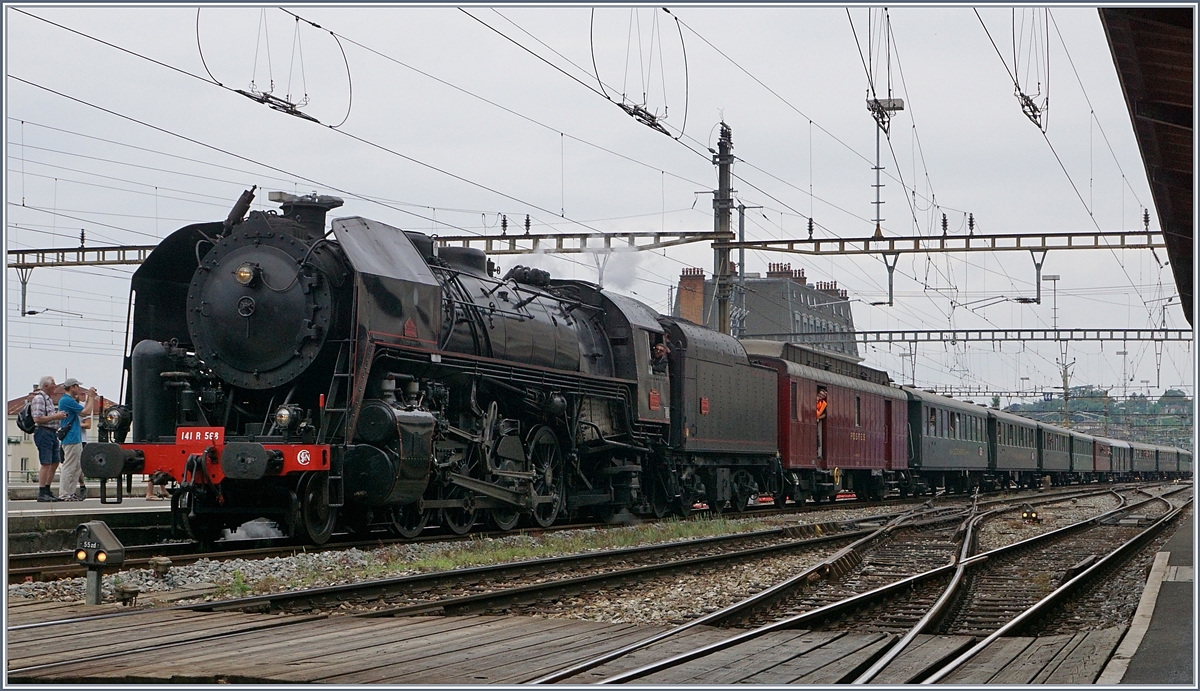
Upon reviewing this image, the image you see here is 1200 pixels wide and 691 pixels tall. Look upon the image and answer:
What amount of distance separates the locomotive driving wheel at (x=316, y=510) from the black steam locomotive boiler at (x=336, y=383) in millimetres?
23

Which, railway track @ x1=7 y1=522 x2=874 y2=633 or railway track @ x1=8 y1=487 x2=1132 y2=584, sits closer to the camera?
railway track @ x1=7 y1=522 x2=874 y2=633

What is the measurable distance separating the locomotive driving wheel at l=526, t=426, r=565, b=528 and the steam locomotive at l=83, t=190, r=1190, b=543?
31 mm

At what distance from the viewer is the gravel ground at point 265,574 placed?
9430mm

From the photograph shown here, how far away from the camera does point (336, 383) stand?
42.0ft

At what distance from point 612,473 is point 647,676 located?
1231 cm

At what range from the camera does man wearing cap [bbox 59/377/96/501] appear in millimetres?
15312

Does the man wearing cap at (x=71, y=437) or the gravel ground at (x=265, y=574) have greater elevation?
the man wearing cap at (x=71, y=437)

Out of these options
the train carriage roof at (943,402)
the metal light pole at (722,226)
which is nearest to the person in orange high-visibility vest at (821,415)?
the metal light pole at (722,226)

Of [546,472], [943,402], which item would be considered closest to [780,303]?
[943,402]

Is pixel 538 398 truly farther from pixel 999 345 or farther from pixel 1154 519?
pixel 999 345

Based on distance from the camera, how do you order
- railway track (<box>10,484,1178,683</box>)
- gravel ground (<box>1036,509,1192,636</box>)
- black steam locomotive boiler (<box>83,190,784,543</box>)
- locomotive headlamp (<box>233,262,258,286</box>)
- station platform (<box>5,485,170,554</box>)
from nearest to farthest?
railway track (<box>10,484,1178,683</box>) < gravel ground (<box>1036,509,1192,636</box>) < black steam locomotive boiler (<box>83,190,784,543</box>) < station platform (<box>5,485,170,554</box>) < locomotive headlamp (<box>233,262,258,286</box>)

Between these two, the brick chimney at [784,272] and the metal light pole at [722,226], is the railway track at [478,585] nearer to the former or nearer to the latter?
the metal light pole at [722,226]

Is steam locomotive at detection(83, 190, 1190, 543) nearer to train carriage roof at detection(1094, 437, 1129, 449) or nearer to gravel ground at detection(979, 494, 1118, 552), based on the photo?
gravel ground at detection(979, 494, 1118, 552)

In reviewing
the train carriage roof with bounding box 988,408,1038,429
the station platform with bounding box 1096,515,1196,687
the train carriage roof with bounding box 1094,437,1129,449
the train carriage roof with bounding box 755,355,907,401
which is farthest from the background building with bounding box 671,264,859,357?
the station platform with bounding box 1096,515,1196,687
